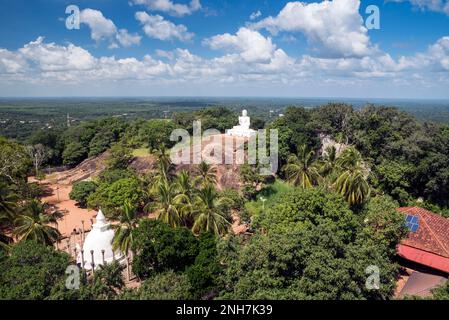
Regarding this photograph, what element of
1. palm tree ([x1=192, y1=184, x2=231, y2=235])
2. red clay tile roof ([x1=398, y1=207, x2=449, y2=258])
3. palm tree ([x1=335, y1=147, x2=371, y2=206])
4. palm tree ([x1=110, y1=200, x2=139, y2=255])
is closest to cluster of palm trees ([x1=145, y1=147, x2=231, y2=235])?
palm tree ([x1=192, y1=184, x2=231, y2=235])

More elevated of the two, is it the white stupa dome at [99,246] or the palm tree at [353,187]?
the palm tree at [353,187]

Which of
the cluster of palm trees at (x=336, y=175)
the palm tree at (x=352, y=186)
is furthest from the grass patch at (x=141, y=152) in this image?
the palm tree at (x=352, y=186)

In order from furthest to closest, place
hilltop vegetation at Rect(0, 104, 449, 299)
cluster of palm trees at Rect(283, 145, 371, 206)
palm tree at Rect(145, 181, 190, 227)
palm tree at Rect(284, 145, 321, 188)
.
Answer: palm tree at Rect(284, 145, 321, 188) < cluster of palm trees at Rect(283, 145, 371, 206) < palm tree at Rect(145, 181, 190, 227) < hilltop vegetation at Rect(0, 104, 449, 299)

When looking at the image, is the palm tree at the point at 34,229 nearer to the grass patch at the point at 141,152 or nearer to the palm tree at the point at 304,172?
the palm tree at the point at 304,172

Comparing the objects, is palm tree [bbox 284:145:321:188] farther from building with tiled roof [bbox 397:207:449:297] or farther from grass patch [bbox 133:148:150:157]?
grass patch [bbox 133:148:150:157]

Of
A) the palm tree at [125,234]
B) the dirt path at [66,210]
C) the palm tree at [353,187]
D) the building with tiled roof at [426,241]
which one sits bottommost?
the dirt path at [66,210]
